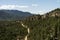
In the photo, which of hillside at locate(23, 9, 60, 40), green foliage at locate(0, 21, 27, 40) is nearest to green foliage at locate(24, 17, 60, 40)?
hillside at locate(23, 9, 60, 40)

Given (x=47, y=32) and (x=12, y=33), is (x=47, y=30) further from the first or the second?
(x=12, y=33)

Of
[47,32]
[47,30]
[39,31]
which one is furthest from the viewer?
[39,31]

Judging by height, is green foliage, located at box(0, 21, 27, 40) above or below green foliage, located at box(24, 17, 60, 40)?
below

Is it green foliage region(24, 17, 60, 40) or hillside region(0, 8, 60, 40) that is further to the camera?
hillside region(0, 8, 60, 40)

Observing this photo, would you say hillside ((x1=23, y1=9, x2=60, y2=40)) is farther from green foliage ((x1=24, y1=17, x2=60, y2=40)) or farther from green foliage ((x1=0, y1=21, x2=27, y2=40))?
green foliage ((x1=0, y1=21, x2=27, y2=40))

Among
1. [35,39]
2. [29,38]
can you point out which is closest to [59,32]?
[35,39]

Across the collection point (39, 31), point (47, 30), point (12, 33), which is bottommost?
point (12, 33)

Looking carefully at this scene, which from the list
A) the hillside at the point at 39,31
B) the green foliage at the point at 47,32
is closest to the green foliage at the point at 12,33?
the hillside at the point at 39,31

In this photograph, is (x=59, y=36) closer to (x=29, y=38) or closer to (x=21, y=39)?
(x=29, y=38)

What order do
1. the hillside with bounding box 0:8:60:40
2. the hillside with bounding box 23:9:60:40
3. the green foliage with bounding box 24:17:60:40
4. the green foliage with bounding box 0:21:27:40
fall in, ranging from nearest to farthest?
the green foliage with bounding box 24:17:60:40
the hillside with bounding box 23:9:60:40
the hillside with bounding box 0:8:60:40
the green foliage with bounding box 0:21:27:40

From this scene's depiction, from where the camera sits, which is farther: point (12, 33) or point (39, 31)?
point (12, 33)

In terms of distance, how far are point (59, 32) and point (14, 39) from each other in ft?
118

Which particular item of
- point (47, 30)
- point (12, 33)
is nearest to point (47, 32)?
point (47, 30)

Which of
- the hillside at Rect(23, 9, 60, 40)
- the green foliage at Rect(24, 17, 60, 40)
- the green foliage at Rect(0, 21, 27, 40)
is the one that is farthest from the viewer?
the green foliage at Rect(0, 21, 27, 40)
